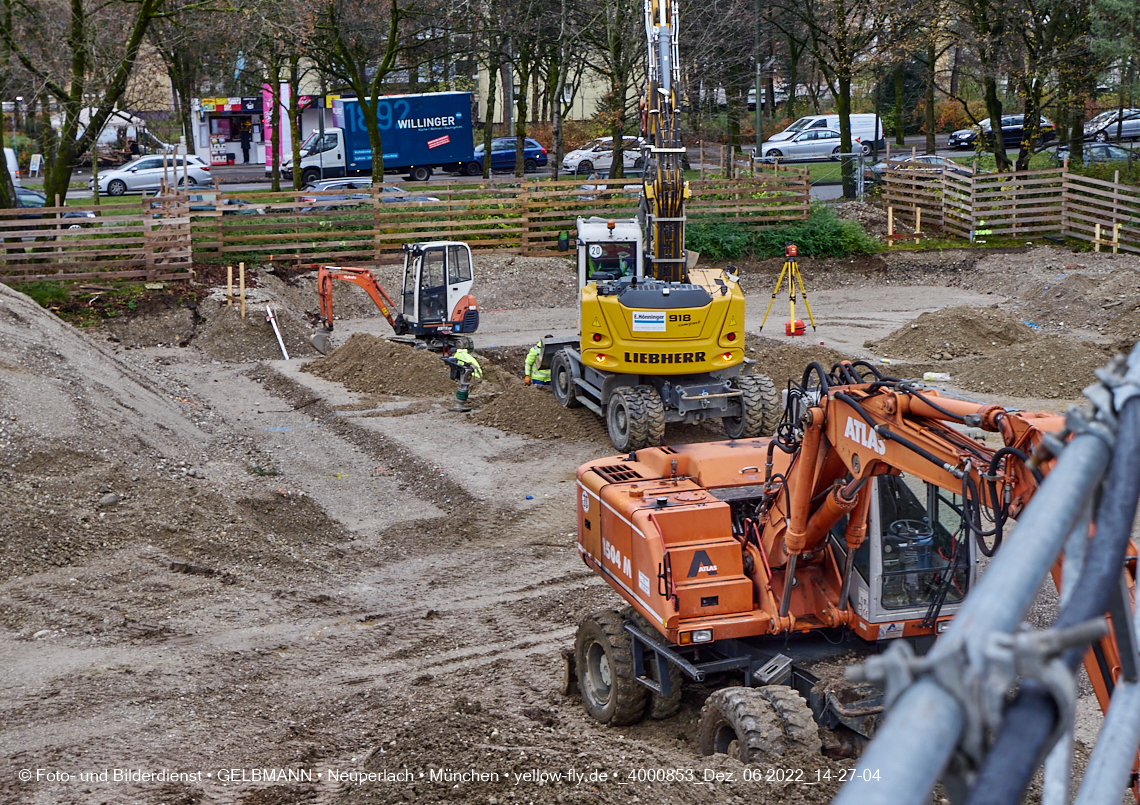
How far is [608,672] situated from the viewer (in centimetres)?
760

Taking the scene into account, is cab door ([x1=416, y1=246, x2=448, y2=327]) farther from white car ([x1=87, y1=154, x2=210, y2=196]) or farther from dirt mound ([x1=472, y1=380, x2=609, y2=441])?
white car ([x1=87, y1=154, x2=210, y2=196])

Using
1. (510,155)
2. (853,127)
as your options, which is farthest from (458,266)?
(853,127)

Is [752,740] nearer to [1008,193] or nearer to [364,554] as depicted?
Answer: [364,554]

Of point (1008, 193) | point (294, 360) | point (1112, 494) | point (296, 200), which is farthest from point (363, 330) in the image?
point (1112, 494)

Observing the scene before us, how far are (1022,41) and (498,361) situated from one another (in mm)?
17506

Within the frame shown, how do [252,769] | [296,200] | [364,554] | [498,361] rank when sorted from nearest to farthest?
1. [252,769]
2. [364,554]
3. [498,361]
4. [296,200]

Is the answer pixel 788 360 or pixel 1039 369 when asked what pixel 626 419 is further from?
pixel 1039 369

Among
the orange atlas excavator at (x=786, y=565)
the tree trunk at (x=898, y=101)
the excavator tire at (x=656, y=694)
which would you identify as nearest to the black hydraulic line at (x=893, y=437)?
the orange atlas excavator at (x=786, y=565)

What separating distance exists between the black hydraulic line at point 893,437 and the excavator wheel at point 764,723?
1.68 meters

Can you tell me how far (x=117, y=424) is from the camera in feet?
45.6

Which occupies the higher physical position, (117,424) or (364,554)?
(117,424)

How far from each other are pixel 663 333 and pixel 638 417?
42.6 inches

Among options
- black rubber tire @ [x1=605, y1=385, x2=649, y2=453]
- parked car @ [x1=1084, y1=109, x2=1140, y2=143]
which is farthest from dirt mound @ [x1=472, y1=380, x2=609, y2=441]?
parked car @ [x1=1084, y1=109, x2=1140, y2=143]

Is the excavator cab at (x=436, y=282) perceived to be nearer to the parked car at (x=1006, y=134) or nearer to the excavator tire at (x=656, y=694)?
the excavator tire at (x=656, y=694)
